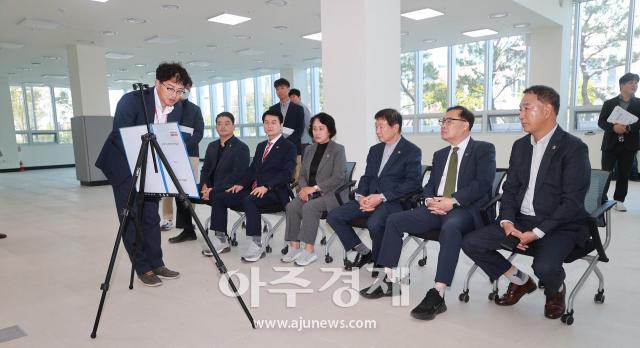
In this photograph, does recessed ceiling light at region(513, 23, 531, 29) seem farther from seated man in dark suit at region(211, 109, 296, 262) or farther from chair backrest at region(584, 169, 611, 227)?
chair backrest at region(584, 169, 611, 227)

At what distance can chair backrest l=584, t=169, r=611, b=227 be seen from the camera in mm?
2645

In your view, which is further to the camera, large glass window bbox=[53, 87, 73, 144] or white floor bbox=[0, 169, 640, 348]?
large glass window bbox=[53, 87, 73, 144]

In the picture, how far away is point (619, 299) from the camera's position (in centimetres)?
273

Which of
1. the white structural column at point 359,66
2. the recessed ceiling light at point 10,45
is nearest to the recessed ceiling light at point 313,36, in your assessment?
the white structural column at point 359,66

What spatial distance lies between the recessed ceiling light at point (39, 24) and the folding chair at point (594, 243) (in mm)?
8533

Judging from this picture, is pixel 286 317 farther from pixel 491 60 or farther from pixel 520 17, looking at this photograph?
pixel 491 60

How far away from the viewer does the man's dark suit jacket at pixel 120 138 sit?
2.90 metres

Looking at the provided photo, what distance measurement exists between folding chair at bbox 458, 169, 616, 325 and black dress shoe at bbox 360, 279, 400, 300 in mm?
466

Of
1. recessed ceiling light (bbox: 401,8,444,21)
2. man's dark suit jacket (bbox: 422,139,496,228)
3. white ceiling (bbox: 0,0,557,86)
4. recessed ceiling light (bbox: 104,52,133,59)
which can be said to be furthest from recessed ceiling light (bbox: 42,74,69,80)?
man's dark suit jacket (bbox: 422,139,496,228)

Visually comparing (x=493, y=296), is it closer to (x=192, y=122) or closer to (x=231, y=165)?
(x=231, y=165)

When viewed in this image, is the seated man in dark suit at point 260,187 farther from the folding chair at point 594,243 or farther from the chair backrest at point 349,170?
the folding chair at point 594,243

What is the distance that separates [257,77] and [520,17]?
36.7 ft

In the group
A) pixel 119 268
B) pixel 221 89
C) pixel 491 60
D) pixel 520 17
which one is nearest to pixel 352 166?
pixel 119 268

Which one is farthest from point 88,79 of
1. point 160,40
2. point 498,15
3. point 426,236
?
point 426,236
